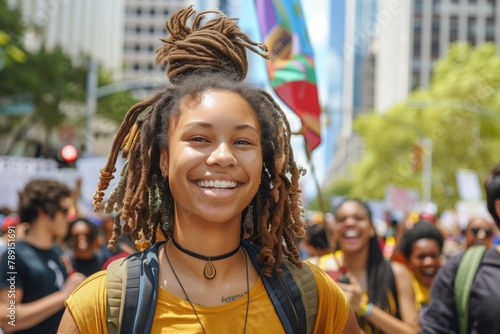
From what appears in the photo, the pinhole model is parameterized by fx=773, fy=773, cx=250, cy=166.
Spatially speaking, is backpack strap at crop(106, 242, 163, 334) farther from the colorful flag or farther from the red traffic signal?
the red traffic signal

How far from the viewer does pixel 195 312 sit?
7.23 ft

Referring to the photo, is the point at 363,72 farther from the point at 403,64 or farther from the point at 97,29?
the point at 97,29

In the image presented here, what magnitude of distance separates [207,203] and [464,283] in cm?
145

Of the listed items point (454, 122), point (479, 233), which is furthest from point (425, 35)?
point (479, 233)

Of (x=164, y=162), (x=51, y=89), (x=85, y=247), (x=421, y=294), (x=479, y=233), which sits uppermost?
(x=51, y=89)

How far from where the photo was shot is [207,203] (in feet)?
7.32

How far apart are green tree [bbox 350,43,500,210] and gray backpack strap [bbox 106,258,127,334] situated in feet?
105

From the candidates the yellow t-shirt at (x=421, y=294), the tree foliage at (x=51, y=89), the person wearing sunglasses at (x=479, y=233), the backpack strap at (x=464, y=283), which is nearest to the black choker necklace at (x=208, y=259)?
the backpack strap at (x=464, y=283)

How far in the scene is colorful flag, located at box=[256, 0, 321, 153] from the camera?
398cm

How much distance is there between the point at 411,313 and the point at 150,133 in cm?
261

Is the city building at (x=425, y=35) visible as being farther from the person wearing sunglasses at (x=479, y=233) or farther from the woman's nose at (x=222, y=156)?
the woman's nose at (x=222, y=156)

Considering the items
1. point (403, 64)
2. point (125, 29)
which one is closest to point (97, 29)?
point (403, 64)

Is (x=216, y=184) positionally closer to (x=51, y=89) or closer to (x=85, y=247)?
(x=85, y=247)

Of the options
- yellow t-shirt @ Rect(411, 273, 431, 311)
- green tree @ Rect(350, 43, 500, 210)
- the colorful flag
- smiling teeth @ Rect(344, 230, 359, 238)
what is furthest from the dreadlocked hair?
green tree @ Rect(350, 43, 500, 210)
